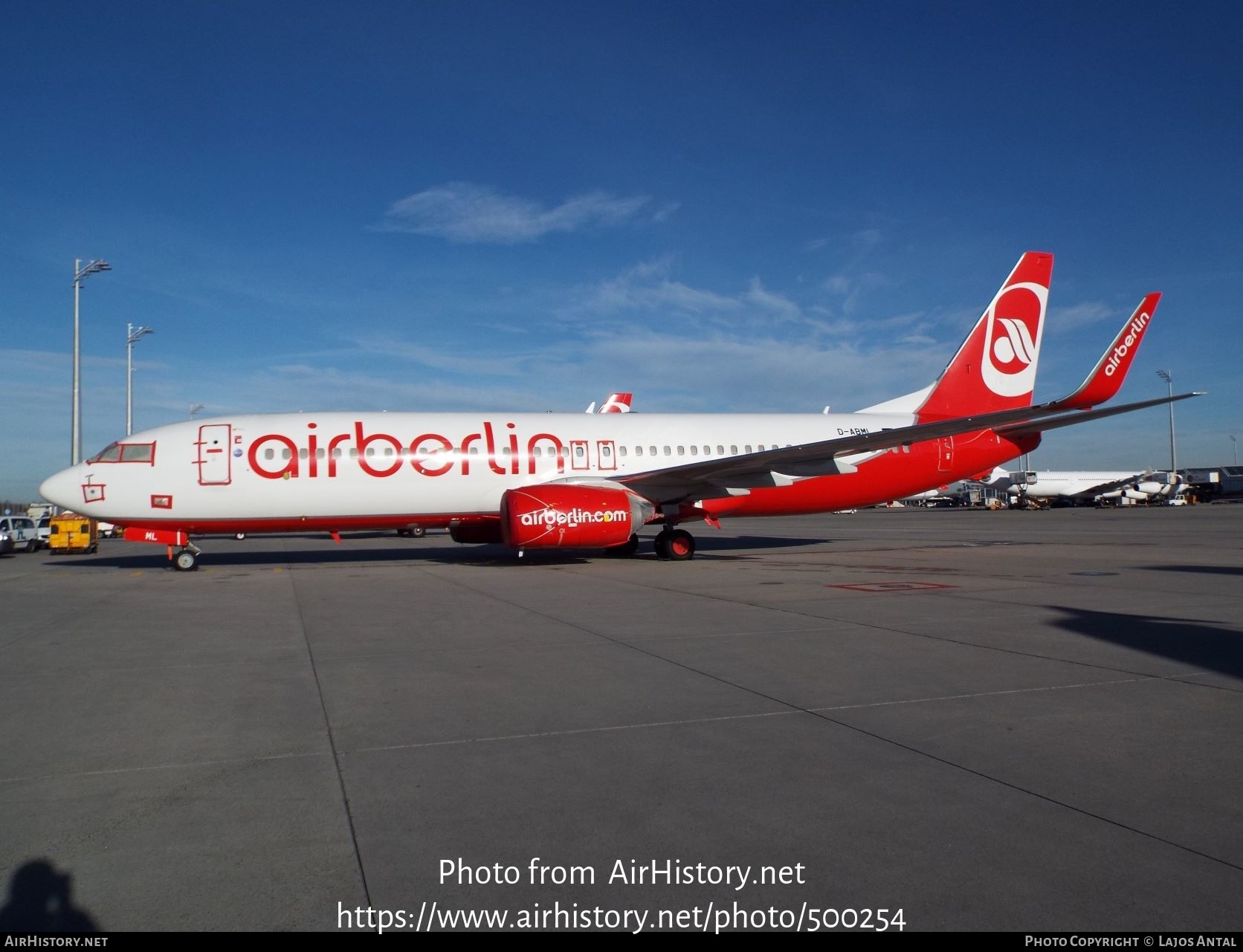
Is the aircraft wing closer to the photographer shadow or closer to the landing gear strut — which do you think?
the landing gear strut

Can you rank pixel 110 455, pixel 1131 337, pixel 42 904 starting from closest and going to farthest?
pixel 42 904
pixel 110 455
pixel 1131 337

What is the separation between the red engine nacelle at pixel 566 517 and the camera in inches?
613

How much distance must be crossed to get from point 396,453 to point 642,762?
13.6 metres

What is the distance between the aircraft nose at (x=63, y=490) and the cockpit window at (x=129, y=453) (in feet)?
1.70

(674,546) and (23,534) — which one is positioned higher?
(23,534)

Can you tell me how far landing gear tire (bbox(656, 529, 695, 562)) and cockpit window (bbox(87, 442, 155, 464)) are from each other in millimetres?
10223

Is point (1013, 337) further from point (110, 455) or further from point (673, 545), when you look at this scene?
point (110, 455)

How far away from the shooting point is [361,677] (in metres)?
6.86

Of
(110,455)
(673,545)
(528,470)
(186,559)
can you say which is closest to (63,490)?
(110,455)

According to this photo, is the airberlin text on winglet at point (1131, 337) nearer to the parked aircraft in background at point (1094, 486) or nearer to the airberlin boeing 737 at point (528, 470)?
the airberlin boeing 737 at point (528, 470)

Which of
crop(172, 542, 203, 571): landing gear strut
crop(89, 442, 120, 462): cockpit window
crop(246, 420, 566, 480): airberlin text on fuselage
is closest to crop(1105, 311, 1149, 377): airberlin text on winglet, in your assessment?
crop(246, 420, 566, 480): airberlin text on fuselage

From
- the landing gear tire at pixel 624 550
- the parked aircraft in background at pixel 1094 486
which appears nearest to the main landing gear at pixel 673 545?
the landing gear tire at pixel 624 550

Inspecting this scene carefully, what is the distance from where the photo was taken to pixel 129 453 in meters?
16.5

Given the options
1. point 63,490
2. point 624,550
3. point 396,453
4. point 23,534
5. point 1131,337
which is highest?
point 1131,337
